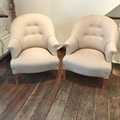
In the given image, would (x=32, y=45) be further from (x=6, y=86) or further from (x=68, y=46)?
(x=6, y=86)

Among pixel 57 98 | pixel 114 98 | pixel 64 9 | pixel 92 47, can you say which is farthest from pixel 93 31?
pixel 57 98

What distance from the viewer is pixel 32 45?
2.56 meters

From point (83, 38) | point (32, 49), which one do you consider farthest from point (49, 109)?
point (83, 38)

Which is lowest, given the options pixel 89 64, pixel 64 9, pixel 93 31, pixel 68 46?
pixel 89 64

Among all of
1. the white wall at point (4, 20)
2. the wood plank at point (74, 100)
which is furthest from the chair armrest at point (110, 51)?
the white wall at point (4, 20)

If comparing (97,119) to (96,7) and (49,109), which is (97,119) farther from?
(96,7)

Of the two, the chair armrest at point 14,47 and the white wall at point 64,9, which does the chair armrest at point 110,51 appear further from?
the chair armrest at point 14,47

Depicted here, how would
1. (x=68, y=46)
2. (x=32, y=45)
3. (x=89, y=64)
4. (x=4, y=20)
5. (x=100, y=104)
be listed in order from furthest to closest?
1. (x=4, y=20)
2. (x=32, y=45)
3. (x=68, y=46)
4. (x=89, y=64)
5. (x=100, y=104)

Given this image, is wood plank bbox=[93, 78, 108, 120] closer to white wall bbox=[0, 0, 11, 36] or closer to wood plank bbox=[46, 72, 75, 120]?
wood plank bbox=[46, 72, 75, 120]

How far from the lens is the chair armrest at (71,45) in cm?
229

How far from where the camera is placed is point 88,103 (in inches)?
78.6

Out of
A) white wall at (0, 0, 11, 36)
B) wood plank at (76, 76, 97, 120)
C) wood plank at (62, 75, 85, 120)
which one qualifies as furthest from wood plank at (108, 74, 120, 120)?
white wall at (0, 0, 11, 36)

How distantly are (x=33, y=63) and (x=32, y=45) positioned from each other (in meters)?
0.50

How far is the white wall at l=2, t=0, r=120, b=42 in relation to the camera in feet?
9.39
